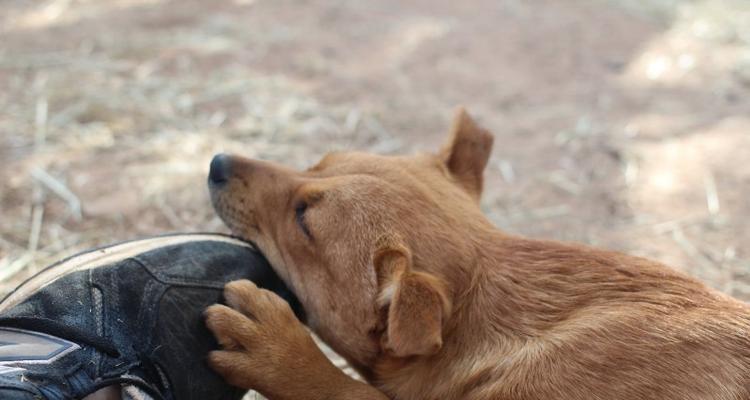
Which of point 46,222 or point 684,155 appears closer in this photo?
point 46,222

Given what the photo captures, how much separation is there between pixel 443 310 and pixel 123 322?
1.16 meters

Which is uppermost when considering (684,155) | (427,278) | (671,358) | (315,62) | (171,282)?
(171,282)

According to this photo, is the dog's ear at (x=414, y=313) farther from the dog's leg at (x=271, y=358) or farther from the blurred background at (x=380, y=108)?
the blurred background at (x=380, y=108)

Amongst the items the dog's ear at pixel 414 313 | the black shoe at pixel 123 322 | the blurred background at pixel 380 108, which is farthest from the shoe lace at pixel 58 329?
the blurred background at pixel 380 108

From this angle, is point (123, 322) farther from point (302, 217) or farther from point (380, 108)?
point (380, 108)

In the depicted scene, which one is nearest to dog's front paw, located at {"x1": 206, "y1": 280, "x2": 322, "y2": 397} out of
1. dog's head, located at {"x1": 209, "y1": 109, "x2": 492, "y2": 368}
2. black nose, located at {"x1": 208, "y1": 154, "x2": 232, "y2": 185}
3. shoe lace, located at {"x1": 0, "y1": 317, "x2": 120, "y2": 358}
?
dog's head, located at {"x1": 209, "y1": 109, "x2": 492, "y2": 368}

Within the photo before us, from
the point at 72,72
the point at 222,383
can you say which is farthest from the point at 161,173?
the point at 222,383

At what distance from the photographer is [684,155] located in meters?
5.95

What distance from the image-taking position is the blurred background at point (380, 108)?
187 inches

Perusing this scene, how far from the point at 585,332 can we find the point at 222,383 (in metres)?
1.37

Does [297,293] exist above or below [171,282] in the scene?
below

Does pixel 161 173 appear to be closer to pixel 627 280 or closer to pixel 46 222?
pixel 46 222

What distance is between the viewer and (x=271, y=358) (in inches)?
111

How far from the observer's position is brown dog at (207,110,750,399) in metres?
2.59
